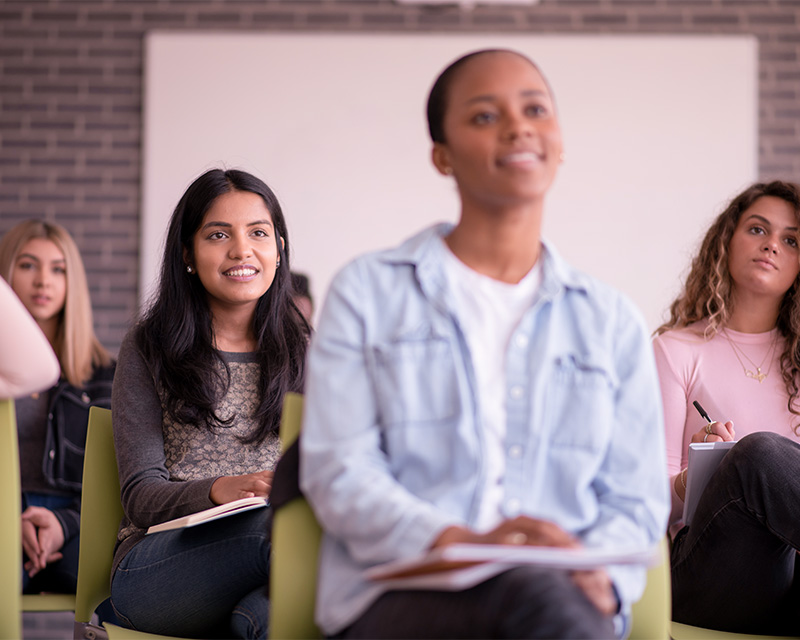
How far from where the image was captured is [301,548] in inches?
52.7

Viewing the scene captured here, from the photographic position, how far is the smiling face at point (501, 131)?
4.23 feet

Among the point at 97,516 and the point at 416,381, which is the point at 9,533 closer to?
the point at 97,516

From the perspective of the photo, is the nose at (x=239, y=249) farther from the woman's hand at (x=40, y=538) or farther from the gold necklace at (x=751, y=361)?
the gold necklace at (x=751, y=361)


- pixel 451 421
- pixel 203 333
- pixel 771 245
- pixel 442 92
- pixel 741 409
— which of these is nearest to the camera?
pixel 451 421

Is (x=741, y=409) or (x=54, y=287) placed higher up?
(x=54, y=287)

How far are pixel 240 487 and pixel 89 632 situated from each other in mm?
494

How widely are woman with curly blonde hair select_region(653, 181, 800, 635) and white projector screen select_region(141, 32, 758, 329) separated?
2.00 metres

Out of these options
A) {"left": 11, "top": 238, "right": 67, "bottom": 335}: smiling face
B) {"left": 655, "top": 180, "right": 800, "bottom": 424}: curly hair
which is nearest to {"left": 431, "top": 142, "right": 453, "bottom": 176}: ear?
{"left": 655, "top": 180, "right": 800, "bottom": 424}: curly hair

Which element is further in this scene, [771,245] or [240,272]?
[771,245]

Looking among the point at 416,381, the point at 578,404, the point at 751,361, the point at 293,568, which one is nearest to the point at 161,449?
the point at 293,568

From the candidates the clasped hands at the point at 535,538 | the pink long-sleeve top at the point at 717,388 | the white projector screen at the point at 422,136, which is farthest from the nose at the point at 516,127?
the white projector screen at the point at 422,136

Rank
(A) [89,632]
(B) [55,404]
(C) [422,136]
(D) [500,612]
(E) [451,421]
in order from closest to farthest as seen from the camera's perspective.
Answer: (D) [500,612] → (E) [451,421] → (A) [89,632] → (B) [55,404] → (C) [422,136]

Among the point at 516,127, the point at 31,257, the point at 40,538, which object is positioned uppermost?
the point at 516,127

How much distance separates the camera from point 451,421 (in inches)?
49.2
